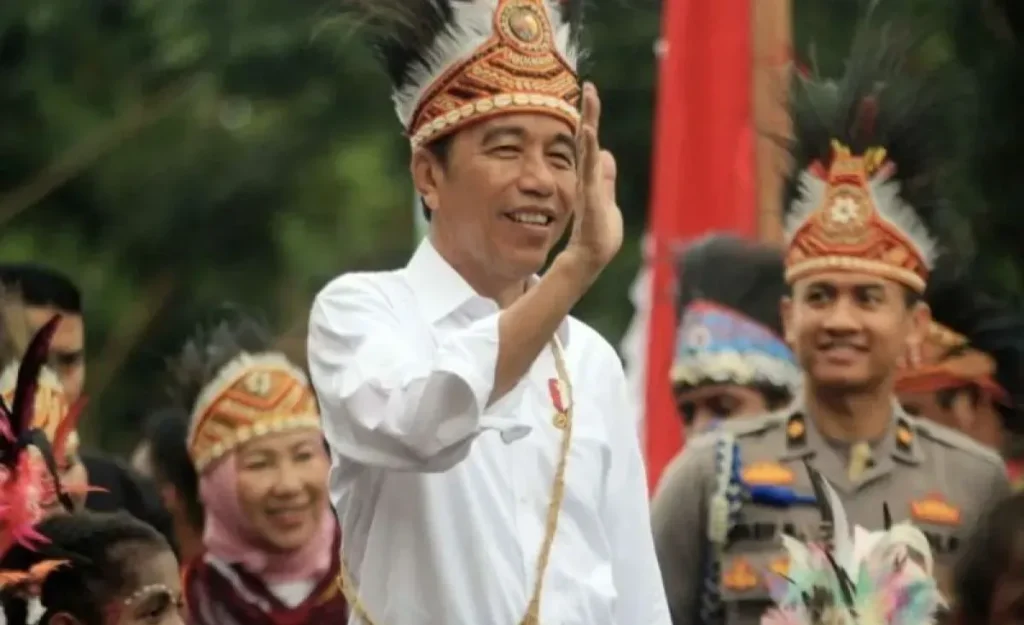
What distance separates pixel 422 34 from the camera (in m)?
6.98

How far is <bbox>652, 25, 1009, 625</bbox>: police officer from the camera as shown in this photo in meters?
8.64

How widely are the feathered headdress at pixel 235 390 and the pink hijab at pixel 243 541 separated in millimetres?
66

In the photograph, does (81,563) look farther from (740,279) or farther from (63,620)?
(740,279)

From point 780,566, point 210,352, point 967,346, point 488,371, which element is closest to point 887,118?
point 967,346

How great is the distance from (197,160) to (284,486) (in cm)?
917

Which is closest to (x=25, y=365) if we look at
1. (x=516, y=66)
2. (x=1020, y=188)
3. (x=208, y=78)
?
(x=516, y=66)

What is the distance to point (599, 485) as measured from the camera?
6805 millimetres

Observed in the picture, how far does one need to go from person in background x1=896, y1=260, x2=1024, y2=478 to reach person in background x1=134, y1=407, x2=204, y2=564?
2.11m

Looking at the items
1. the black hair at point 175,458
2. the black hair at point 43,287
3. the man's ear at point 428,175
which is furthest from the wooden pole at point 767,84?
the man's ear at point 428,175

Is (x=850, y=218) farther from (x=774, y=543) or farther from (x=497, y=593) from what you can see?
(x=497, y=593)

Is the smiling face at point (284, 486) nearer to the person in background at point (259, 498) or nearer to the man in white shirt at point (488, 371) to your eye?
the person in background at point (259, 498)

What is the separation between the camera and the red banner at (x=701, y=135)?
11.4 metres

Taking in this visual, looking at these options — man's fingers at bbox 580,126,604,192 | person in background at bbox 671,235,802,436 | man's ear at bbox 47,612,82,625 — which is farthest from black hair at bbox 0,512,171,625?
person in background at bbox 671,235,802,436

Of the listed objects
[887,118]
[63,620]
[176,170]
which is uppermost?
[176,170]
